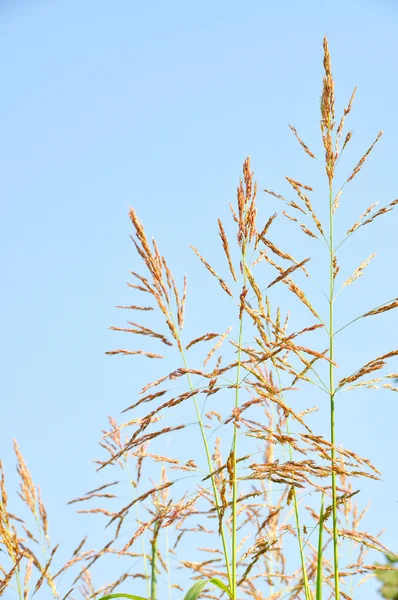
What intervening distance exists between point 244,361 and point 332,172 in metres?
0.68

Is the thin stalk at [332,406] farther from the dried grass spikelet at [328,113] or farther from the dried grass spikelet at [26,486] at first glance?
the dried grass spikelet at [26,486]

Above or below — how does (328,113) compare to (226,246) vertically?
above

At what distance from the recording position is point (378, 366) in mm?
1810

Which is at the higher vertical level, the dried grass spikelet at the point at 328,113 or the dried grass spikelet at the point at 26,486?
the dried grass spikelet at the point at 328,113

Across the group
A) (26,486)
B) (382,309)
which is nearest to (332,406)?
(382,309)

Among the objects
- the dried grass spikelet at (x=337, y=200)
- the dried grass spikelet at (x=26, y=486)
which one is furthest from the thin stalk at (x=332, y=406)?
the dried grass spikelet at (x=26, y=486)

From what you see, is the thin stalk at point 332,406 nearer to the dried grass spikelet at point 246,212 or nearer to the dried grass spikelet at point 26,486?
the dried grass spikelet at point 246,212

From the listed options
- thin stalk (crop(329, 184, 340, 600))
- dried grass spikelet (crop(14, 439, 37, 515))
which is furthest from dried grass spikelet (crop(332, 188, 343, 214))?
dried grass spikelet (crop(14, 439, 37, 515))

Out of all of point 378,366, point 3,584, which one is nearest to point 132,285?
point 378,366

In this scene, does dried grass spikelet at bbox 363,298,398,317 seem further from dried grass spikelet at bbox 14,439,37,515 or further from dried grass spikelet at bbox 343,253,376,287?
dried grass spikelet at bbox 14,439,37,515

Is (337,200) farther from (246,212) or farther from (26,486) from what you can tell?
(26,486)

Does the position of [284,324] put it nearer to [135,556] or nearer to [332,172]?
[332,172]

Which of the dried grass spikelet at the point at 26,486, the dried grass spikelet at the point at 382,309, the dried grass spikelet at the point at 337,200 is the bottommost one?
the dried grass spikelet at the point at 26,486

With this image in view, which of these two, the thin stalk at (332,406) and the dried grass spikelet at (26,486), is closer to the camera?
the thin stalk at (332,406)
